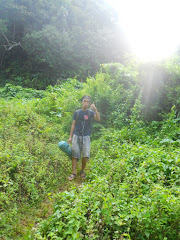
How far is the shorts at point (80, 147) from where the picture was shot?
4895 millimetres

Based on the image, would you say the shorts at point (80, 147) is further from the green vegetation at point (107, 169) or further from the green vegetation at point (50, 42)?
the green vegetation at point (50, 42)

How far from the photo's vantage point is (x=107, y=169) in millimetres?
4469

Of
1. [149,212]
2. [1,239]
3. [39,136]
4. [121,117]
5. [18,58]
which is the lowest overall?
[1,239]

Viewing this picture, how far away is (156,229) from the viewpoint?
8.73 feet

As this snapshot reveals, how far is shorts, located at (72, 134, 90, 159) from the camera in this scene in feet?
16.1

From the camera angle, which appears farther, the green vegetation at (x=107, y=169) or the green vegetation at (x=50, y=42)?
the green vegetation at (x=50, y=42)

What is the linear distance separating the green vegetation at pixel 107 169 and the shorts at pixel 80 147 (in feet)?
1.24

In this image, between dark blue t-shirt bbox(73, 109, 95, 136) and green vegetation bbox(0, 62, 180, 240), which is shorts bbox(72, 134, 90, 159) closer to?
dark blue t-shirt bbox(73, 109, 95, 136)

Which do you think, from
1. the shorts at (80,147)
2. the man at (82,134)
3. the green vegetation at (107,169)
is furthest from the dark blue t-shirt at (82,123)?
the green vegetation at (107,169)

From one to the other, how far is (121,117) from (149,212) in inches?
187

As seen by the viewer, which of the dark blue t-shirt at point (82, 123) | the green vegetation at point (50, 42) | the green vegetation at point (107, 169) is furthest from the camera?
the green vegetation at point (50, 42)

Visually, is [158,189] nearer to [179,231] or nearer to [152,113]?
[179,231]

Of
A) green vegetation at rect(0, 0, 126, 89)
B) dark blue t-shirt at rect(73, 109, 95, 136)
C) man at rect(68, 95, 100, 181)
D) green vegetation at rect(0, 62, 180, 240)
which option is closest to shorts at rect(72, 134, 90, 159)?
man at rect(68, 95, 100, 181)

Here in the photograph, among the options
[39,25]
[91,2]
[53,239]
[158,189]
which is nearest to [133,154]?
[158,189]
